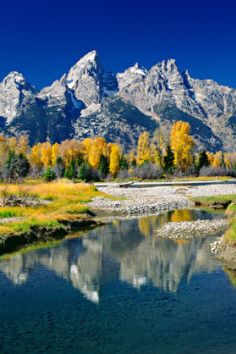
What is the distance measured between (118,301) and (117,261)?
24.7 feet

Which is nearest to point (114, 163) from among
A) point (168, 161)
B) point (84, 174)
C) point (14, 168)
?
point (84, 174)

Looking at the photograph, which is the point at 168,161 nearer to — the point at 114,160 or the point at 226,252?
the point at 114,160

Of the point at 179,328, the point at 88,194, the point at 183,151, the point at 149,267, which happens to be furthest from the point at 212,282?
the point at 183,151

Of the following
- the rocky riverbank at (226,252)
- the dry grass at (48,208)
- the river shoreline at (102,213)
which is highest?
the dry grass at (48,208)

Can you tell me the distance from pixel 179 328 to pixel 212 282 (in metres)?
6.21

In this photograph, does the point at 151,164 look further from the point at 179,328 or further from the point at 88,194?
the point at 179,328

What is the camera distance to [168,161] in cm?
13538

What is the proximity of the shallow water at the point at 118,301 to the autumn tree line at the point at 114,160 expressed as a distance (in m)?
84.6

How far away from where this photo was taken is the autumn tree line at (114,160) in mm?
133500

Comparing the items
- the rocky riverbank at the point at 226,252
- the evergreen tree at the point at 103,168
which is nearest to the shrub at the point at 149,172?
the evergreen tree at the point at 103,168

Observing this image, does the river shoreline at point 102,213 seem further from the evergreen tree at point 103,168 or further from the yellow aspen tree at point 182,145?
the evergreen tree at point 103,168

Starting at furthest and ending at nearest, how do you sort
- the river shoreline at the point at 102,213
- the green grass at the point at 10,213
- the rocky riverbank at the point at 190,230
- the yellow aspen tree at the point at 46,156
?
1. the yellow aspen tree at the point at 46,156
2. the green grass at the point at 10,213
3. the rocky riverbank at the point at 190,230
4. the river shoreline at the point at 102,213

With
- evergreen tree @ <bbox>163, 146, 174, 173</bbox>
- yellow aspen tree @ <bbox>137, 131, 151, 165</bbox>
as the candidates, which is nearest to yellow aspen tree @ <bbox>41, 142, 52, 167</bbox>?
yellow aspen tree @ <bbox>137, 131, 151, 165</bbox>

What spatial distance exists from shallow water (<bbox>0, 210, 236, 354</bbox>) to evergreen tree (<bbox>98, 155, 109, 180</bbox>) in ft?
360
